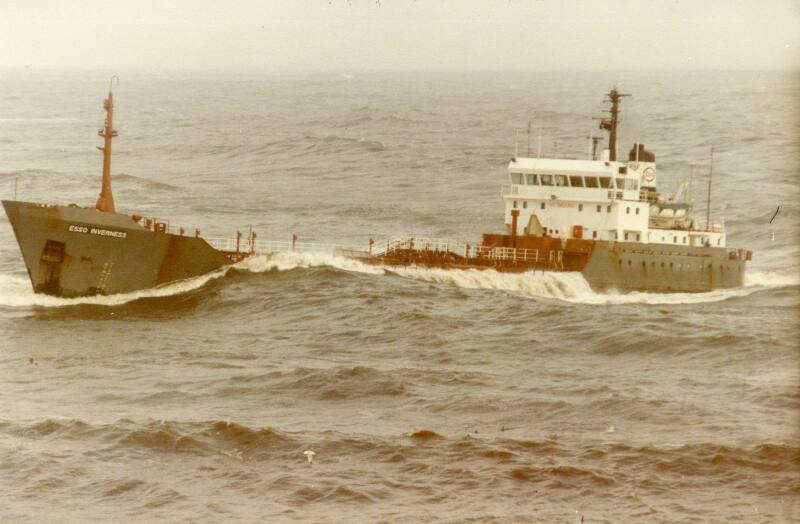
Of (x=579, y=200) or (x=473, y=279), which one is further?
(x=579, y=200)

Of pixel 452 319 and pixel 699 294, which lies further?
pixel 699 294

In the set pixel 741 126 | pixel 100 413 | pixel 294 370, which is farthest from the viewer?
pixel 741 126

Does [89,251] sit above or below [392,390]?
above

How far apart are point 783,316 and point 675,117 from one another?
278 feet

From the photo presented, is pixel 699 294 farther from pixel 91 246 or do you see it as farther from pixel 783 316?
pixel 91 246

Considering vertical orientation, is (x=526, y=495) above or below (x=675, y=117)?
below

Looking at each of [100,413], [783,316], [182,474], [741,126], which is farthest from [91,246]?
[741,126]

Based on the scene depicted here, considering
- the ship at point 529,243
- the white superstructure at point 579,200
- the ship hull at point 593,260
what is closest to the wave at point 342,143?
the ship at point 529,243

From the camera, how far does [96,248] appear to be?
4516cm

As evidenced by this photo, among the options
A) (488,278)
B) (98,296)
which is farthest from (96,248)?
(488,278)

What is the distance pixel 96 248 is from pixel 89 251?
0.24 m

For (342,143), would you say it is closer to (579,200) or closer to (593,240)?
(579,200)

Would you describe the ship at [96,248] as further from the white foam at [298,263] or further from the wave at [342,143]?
the wave at [342,143]

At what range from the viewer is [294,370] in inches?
1390
